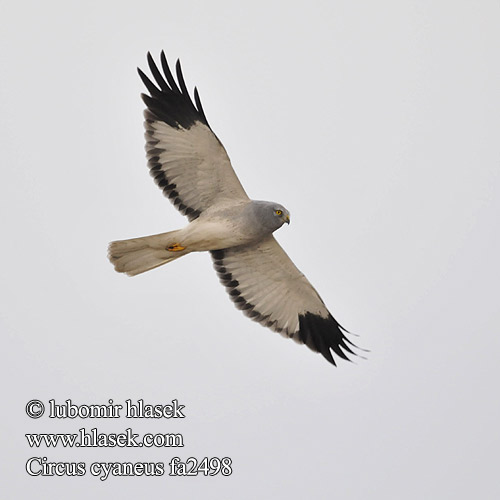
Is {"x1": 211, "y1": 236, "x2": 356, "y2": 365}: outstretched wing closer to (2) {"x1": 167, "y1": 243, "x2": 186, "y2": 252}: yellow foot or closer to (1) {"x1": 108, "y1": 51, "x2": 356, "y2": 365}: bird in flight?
(1) {"x1": 108, "y1": 51, "x2": 356, "y2": 365}: bird in flight

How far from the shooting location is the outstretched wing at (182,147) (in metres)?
14.3

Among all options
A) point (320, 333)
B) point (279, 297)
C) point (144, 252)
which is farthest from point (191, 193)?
point (320, 333)

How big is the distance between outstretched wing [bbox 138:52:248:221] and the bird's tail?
77cm

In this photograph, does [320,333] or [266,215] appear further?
[320,333]

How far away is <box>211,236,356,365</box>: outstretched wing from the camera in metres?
15.3

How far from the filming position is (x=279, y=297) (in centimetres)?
1555

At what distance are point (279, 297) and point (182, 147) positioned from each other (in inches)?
112

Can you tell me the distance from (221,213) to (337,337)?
2901mm

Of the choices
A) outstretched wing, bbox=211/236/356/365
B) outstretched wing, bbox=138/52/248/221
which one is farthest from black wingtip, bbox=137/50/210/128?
outstretched wing, bbox=211/236/356/365

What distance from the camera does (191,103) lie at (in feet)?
47.0

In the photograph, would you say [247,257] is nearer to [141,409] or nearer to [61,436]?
[141,409]

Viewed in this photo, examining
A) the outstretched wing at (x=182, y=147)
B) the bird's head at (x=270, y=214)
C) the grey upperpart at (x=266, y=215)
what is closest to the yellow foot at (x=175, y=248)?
the outstretched wing at (x=182, y=147)

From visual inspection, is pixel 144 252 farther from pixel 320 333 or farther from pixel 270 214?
pixel 320 333

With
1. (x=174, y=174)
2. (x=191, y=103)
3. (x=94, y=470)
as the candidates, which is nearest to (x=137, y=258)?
(x=174, y=174)
